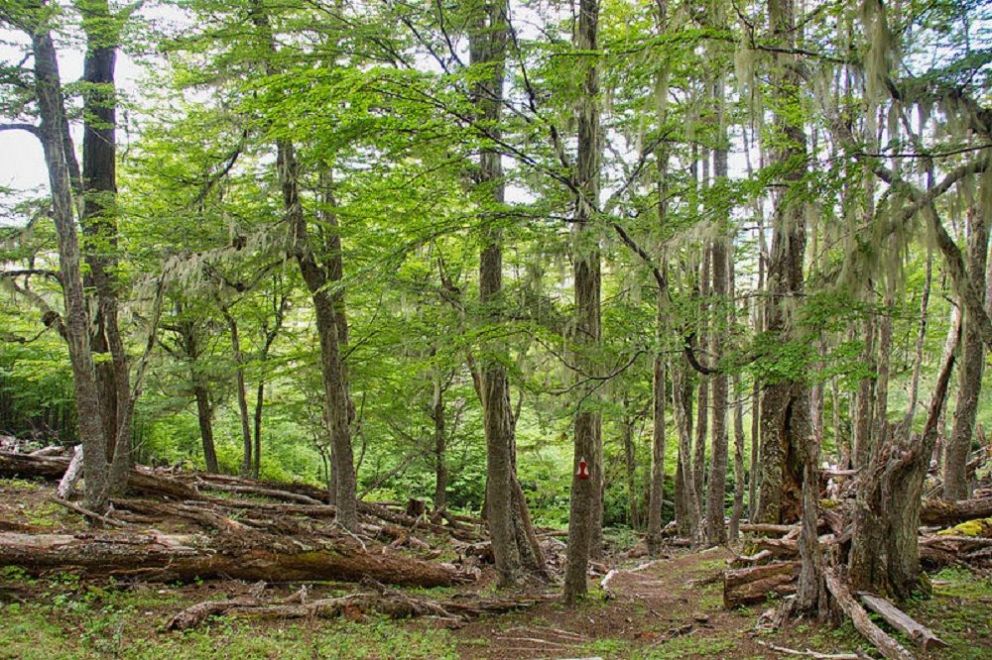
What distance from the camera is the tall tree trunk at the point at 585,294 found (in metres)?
6.89

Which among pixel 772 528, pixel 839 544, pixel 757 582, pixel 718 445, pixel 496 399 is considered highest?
pixel 496 399

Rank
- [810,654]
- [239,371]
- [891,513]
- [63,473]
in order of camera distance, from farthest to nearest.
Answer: [239,371], [63,473], [891,513], [810,654]

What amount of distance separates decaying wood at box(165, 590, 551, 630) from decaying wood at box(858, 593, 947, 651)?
13.4 feet

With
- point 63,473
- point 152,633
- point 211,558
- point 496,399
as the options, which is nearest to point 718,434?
point 496,399

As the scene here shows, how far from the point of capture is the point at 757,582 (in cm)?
757

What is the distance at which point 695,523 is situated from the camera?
14477 mm

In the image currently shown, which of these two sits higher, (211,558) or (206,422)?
(206,422)

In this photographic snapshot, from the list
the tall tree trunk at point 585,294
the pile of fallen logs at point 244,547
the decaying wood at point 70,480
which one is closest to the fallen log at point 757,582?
the tall tree trunk at point 585,294

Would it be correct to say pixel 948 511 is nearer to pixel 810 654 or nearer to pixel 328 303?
pixel 810 654

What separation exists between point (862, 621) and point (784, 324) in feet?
9.38

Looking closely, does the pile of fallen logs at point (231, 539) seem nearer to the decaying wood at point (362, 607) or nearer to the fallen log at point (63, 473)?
the fallen log at point (63, 473)

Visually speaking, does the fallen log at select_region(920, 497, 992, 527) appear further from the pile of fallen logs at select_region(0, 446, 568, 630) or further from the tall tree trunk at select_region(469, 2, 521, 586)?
the tall tree trunk at select_region(469, 2, 521, 586)

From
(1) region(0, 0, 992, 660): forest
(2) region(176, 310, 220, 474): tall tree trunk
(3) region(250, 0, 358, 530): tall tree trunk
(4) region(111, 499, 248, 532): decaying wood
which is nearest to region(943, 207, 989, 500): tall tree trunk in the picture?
(1) region(0, 0, 992, 660): forest

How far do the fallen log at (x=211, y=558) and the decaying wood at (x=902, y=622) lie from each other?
18.9 ft
